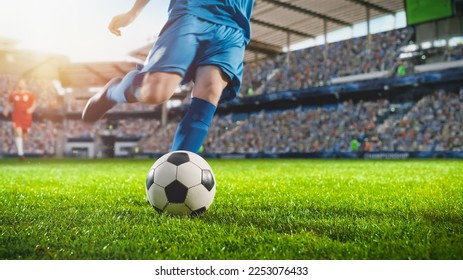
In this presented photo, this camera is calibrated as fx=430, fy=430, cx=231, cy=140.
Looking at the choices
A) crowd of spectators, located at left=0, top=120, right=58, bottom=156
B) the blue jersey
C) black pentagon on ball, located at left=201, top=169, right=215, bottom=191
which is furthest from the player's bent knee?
crowd of spectators, located at left=0, top=120, right=58, bottom=156

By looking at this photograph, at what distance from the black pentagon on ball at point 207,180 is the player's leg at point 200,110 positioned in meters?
0.37

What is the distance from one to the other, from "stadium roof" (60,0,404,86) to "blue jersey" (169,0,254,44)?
1240 centimetres

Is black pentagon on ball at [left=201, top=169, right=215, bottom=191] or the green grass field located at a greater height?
black pentagon on ball at [left=201, top=169, right=215, bottom=191]

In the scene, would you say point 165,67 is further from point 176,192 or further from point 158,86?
point 176,192

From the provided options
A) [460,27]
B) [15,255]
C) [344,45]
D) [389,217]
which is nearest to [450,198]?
[389,217]

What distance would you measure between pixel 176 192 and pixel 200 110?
2.35 ft

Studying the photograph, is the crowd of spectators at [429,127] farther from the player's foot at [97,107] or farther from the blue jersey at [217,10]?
the player's foot at [97,107]

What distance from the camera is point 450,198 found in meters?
3.03

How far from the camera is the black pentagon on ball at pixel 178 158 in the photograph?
237cm

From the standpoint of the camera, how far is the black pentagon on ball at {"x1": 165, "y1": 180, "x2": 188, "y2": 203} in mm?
2279

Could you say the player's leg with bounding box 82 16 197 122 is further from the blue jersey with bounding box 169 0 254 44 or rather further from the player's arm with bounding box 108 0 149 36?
the player's arm with bounding box 108 0 149 36

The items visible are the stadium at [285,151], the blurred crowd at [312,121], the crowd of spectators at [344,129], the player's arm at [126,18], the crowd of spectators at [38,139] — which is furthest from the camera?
the crowd of spectators at [38,139]

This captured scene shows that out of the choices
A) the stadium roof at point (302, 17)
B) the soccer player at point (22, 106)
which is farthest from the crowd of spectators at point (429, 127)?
the soccer player at point (22, 106)
